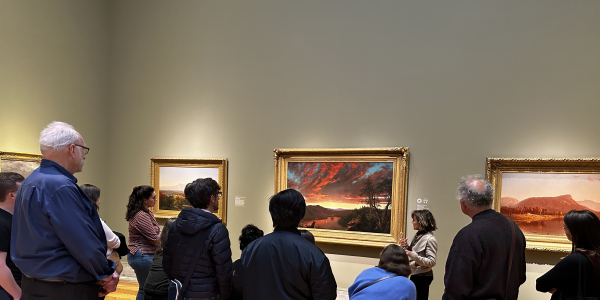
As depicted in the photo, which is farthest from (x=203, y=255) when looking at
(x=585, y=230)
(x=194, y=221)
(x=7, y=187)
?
(x=585, y=230)

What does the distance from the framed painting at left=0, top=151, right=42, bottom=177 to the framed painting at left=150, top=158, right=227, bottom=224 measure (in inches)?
92.0

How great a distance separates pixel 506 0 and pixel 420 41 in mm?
1477

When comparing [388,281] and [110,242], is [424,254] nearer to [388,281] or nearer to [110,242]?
[388,281]

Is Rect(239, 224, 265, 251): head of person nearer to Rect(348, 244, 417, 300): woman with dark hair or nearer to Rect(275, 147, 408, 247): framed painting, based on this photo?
Rect(348, 244, 417, 300): woman with dark hair

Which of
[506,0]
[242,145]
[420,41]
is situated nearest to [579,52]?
[506,0]

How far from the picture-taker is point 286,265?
3.04 metres

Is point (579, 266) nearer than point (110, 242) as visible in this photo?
Yes

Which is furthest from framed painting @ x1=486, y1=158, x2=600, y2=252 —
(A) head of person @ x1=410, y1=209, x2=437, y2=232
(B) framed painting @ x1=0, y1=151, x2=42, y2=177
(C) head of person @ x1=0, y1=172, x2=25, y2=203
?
(B) framed painting @ x1=0, y1=151, x2=42, y2=177

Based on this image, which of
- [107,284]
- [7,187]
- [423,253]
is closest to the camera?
[107,284]

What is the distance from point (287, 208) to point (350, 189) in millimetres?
4342

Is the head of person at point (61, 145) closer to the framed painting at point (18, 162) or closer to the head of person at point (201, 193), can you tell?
the head of person at point (201, 193)

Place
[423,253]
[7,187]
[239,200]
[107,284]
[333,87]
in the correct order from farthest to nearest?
[239,200]
[333,87]
[423,253]
[7,187]
[107,284]

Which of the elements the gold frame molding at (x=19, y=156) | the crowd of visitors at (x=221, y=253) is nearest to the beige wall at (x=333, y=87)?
the gold frame molding at (x=19, y=156)

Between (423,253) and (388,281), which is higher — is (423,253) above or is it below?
below
